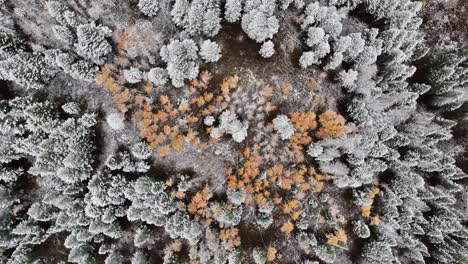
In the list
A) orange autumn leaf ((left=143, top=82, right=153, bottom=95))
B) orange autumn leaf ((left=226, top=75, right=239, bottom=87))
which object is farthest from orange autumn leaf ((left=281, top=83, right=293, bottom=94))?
orange autumn leaf ((left=143, top=82, right=153, bottom=95))

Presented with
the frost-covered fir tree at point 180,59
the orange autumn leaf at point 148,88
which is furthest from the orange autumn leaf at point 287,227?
the orange autumn leaf at point 148,88

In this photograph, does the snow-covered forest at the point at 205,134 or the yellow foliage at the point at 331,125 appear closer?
the snow-covered forest at the point at 205,134

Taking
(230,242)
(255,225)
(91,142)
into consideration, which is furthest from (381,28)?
(91,142)

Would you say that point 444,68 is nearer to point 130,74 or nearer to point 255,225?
point 255,225

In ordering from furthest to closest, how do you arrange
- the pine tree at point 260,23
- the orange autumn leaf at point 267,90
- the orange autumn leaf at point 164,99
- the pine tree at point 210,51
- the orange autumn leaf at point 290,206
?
the orange autumn leaf at point 290,206
the orange autumn leaf at point 267,90
the orange autumn leaf at point 164,99
the pine tree at point 260,23
the pine tree at point 210,51

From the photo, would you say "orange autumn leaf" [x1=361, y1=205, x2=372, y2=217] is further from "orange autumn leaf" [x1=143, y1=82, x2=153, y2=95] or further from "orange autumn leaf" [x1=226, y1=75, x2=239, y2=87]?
"orange autumn leaf" [x1=143, y1=82, x2=153, y2=95]

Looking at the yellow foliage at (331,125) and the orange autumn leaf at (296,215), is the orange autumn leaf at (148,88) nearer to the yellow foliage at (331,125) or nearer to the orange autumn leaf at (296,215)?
the yellow foliage at (331,125)

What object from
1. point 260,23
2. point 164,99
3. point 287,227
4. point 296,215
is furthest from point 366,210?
point 164,99

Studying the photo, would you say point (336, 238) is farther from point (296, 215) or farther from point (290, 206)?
point (290, 206)
